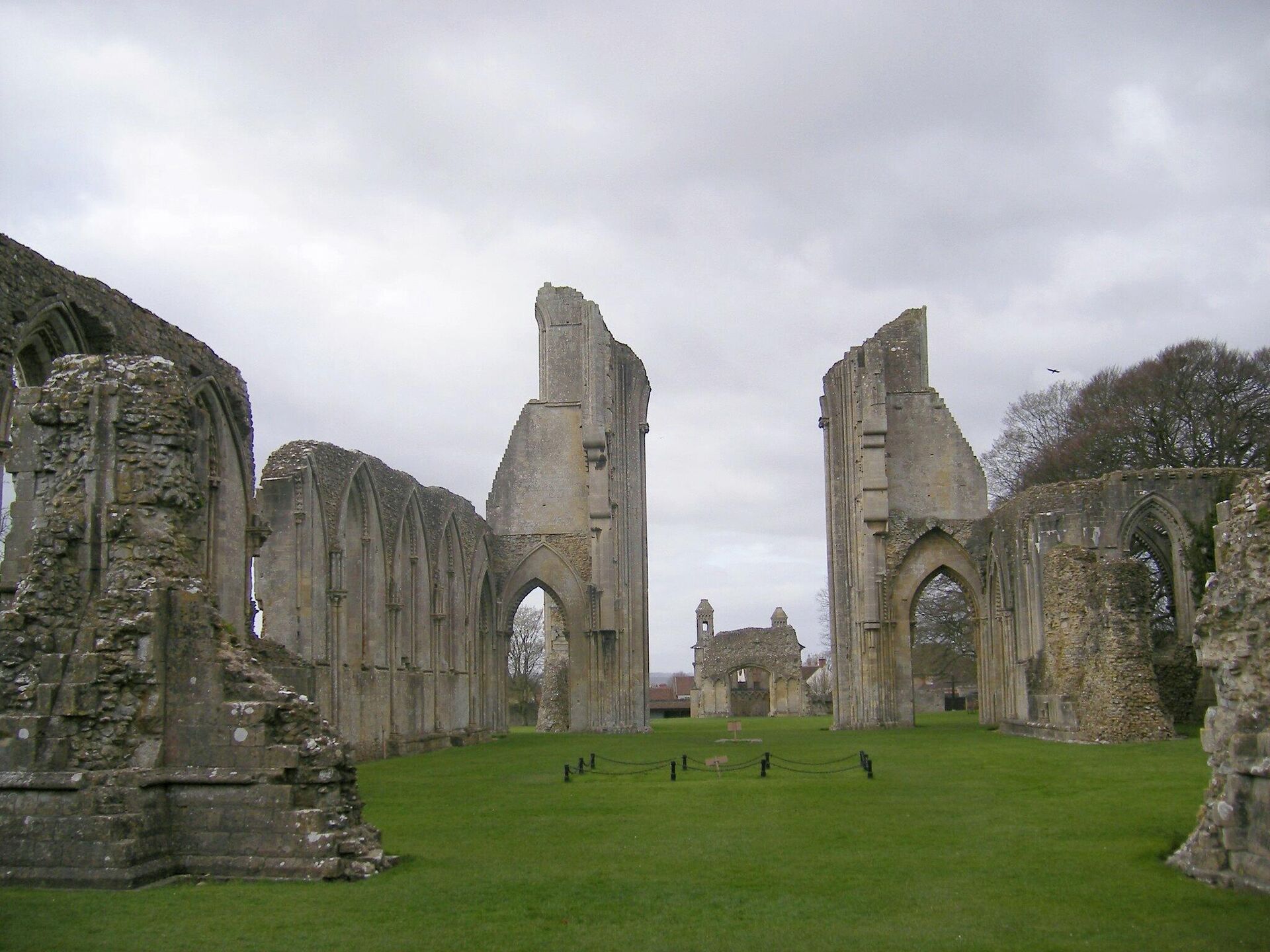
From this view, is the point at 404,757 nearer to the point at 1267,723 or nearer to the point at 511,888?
the point at 511,888

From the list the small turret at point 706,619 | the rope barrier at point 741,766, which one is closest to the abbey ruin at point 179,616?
the rope barrier at point 741,766

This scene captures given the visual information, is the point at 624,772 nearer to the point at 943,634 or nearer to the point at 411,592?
the point at 411,592

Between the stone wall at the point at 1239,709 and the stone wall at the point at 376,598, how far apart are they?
1236 centimetres

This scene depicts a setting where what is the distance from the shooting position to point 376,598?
1017 inches

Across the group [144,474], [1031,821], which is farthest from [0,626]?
[1031,821]

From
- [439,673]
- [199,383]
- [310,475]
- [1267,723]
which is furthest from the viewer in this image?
[439,673]

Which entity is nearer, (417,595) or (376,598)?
(376,598)

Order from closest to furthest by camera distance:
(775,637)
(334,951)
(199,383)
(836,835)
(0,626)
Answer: (334,951)
(0,626)
(836,835)
(199,383)
(775,637)

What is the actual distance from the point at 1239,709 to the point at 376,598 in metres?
19.1

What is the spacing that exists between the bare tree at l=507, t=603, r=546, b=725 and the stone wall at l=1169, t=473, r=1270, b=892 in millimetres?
48875

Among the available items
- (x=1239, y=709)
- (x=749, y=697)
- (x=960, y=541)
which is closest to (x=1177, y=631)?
(x=960, y=541)

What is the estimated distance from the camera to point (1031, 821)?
479 inches

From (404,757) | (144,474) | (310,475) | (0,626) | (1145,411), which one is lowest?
(404,757)

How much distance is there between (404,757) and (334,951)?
1837 centimetres
